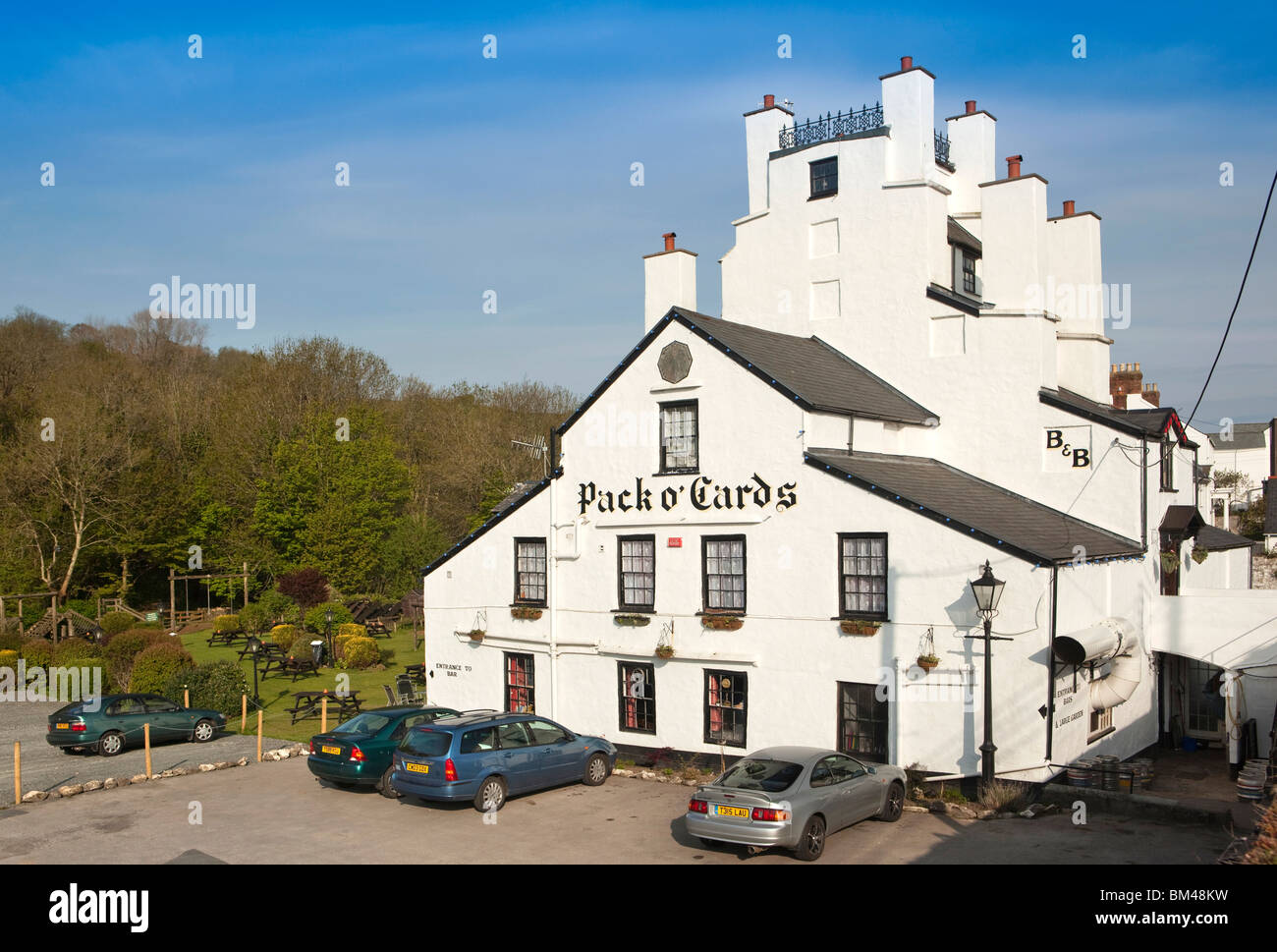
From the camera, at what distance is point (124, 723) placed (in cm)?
2519

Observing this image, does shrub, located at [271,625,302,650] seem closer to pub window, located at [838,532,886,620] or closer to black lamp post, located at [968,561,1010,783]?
pub window, located at [838,532,886,620]

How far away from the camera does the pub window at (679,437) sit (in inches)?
901

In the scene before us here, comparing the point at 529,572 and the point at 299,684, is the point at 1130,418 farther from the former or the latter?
the point at 299,684

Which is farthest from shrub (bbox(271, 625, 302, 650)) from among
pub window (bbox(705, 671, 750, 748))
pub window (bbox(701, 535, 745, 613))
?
pub window (bbox(701, 535, 745, 613))

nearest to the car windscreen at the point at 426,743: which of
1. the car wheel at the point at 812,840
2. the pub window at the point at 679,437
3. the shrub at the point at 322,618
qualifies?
the car wheel at the point at 812,840

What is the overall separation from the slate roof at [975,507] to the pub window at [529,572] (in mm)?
7748

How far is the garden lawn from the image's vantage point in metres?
27.9

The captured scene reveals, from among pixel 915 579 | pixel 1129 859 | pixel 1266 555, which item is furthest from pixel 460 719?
pixel 1266 555

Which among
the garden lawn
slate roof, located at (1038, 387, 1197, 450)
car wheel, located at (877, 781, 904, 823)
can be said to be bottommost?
the garden lawn

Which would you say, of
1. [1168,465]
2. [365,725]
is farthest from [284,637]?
[1168,465]

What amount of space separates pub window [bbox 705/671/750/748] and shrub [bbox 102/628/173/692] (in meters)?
20.0

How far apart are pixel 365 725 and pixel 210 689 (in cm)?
1077

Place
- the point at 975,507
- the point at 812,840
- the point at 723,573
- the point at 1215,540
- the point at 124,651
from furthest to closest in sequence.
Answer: the point at 124,651 < the point at 1215,540 < the point at 723,573 < the point at 975,507 < the point at 812,840
